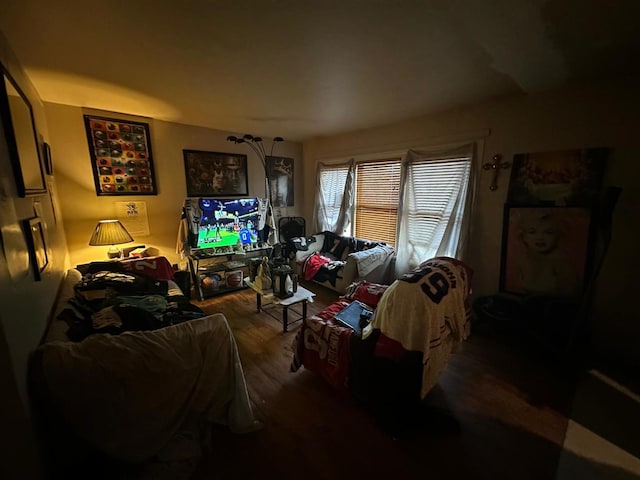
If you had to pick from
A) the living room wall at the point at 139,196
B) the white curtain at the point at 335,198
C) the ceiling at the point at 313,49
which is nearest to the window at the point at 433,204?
the ceiling at the point at 313,49

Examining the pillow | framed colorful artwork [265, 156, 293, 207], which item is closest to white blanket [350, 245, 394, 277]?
the pillow

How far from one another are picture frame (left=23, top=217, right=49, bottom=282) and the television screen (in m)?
1.79

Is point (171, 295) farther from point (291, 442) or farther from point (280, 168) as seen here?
point (280, 168)

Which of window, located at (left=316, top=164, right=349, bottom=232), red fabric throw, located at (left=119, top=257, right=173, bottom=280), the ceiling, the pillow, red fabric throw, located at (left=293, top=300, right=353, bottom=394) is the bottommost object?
red fabric throw, located at (left=293, top=300, right=353, bottom=394)

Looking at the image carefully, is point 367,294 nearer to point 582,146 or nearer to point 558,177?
point 558,177

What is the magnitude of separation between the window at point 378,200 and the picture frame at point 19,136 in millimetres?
3282

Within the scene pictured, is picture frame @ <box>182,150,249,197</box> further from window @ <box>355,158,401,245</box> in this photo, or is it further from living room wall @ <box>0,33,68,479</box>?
living room wall @ <box>0,33,68,479</box>

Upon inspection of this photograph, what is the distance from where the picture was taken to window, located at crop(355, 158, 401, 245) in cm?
346

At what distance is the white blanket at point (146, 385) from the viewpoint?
3.40ft

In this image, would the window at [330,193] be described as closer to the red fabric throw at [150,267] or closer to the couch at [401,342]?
the red fabric throw at [150,267]

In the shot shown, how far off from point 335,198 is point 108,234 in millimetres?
2979

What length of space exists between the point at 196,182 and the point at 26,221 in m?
2.42

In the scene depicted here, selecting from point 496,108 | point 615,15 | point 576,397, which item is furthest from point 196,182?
point 576,397

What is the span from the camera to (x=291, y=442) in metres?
1.43
